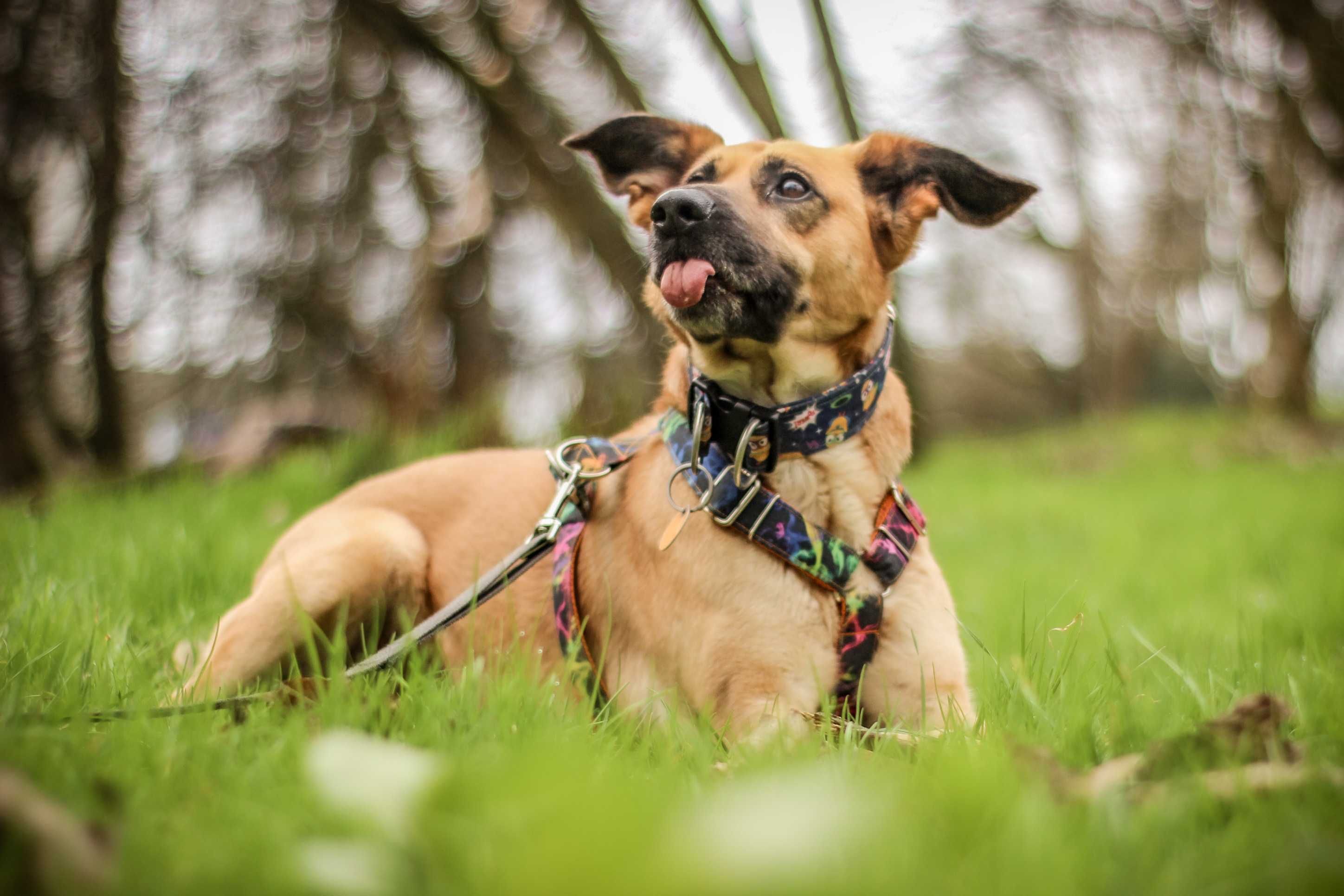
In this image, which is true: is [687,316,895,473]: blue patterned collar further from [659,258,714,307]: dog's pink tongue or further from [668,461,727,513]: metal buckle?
[659,258,714,307]: dog's pink tongue

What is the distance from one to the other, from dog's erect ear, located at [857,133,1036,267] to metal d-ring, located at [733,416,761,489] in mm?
883

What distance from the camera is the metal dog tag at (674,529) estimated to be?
2.04 m

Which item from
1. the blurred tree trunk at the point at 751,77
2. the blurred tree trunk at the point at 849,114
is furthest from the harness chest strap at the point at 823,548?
the blurred tree trunk at the point at 751,77

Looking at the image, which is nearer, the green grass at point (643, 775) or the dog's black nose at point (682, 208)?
the green grass at point (643, 775)

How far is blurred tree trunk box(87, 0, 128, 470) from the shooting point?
20.1ft

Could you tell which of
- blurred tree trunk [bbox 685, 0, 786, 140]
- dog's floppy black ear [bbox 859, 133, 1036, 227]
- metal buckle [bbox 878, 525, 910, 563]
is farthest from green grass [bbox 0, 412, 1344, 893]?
blurred tree trunk [bbox 685, 0, 786, 140]

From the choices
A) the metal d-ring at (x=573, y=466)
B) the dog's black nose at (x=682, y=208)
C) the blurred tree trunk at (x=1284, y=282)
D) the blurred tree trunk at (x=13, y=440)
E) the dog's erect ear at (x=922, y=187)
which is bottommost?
the blurred tree trunk at (x=1284, y=282)

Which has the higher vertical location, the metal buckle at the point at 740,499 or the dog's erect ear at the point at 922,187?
the dog's erect ear at the point at 922,187

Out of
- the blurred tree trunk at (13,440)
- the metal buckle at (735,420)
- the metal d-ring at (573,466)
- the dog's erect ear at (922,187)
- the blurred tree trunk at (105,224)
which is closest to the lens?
the metal buckle at (735,420)

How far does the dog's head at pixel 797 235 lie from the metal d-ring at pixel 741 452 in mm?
308

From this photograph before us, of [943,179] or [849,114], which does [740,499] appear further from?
[849,114]

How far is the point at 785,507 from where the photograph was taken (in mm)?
2061

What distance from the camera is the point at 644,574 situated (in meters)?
2.24

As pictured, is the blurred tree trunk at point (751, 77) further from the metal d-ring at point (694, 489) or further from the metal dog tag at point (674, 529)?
the metal dog tag at point (674, 529)
